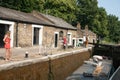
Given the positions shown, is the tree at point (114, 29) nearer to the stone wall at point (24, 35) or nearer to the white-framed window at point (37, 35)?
the white-framed window at point (37, 35)

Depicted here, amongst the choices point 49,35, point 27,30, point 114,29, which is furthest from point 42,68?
point 114,29

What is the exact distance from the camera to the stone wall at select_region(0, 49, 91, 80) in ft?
38.4

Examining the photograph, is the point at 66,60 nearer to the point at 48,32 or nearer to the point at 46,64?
the point at 46,64

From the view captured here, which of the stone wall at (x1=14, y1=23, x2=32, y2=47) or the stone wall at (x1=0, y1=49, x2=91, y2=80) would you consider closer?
the stone wall at (x1=0, y1=49, x2=91, y2=80)

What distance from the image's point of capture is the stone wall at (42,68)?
11.7 metres

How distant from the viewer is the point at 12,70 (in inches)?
464

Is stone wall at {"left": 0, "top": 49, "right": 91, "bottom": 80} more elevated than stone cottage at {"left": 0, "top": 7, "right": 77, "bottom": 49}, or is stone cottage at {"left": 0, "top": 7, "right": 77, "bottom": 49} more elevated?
stone cottage at {"left": 0, "top": 7, "right": 77, "bottom": 49}

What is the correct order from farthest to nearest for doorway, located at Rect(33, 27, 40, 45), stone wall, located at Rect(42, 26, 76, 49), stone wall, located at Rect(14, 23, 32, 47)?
stone wall, located at Rect(42, 26, 76, 49)
doorway, located at Rect(33, 27, 40, 45)
stone wall, located at Rect(14, 23, 32, 47)

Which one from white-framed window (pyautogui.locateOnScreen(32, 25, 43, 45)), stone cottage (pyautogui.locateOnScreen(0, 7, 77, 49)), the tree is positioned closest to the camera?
stone cottage (pyautogui.locateOnScreen(0, 7, 77, 49))

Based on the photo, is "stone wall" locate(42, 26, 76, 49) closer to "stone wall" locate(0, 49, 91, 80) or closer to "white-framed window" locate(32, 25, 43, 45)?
"white-framed window" locate(32, 25, 43, 45)

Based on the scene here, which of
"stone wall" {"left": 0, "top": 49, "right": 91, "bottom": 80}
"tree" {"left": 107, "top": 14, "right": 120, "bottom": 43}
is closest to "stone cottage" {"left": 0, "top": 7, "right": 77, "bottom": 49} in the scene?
"stone wall" {"left": 0, "top": 49, "right": 91, "bottom": 80}

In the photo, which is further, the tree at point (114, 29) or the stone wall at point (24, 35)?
the tree at point (114, 29)

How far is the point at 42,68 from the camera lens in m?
15.4

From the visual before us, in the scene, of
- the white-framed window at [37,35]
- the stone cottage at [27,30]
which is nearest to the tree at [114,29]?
the stone cottage at [27,30]
